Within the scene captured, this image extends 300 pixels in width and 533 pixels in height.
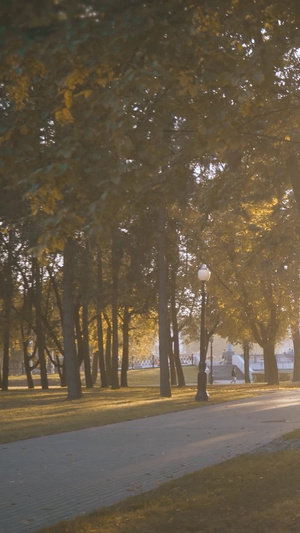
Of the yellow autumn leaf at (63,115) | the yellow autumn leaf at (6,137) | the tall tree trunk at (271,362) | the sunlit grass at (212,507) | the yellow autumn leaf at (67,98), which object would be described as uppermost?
the yellow autumn leaf at (67,98)

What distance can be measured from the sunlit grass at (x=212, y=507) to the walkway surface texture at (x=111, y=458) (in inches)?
15.3

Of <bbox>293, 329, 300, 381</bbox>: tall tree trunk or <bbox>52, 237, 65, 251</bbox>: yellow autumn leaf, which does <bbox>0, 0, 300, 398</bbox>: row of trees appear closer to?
<bbox>52, 237, 65, 251</bbox>: yellow autumn leaf

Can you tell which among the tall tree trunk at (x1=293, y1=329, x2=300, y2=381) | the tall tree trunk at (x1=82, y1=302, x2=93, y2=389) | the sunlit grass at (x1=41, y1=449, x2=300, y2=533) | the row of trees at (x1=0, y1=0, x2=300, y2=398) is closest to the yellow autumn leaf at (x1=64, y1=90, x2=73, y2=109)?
the row of trees at (x1=0, y1=0, x2=300, y2=398)

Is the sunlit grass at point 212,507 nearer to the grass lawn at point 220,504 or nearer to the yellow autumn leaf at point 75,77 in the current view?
the grass lawn at point 220,504

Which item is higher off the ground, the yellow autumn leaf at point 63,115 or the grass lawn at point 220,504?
the yellow autumn leaf at point 63,115

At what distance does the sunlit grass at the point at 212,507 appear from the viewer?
7078 mm

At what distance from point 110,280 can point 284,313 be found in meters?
9.20

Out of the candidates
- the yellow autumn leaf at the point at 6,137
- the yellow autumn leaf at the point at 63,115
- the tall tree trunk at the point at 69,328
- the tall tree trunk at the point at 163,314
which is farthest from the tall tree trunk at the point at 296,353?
the yellow autumn leaf at the point at 63,115

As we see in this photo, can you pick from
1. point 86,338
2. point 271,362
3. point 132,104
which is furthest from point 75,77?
point 271,362

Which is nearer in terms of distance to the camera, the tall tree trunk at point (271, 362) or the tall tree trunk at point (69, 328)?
the tall tree trunk at point (69, 328)

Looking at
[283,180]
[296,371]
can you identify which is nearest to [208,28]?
[283,180]

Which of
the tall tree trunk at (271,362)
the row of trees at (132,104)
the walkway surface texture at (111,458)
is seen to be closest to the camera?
the row of trees at (132,104)

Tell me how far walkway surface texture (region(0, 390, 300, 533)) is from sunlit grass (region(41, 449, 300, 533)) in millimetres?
389

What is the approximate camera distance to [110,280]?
137 feet
